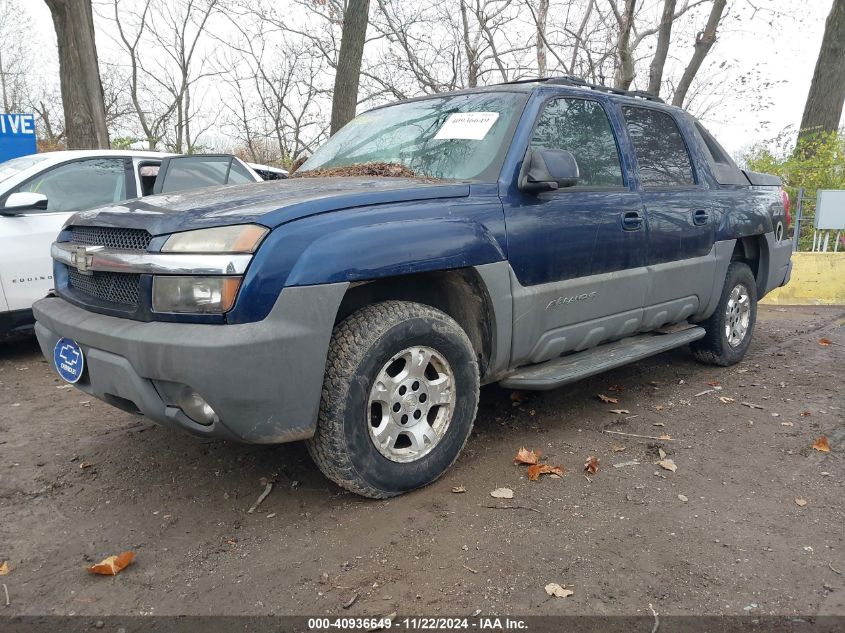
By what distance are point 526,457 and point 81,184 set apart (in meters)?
4.45

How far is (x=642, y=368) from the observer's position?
523 centimetres

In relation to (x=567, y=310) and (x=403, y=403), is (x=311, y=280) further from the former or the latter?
(x=567, y=310)

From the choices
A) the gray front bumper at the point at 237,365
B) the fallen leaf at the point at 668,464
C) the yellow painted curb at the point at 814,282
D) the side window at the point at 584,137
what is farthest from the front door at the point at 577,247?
the yellow painted curb at the point at 814,282

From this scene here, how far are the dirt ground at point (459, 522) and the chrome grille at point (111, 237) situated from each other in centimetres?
116

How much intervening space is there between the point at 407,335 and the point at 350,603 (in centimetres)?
108

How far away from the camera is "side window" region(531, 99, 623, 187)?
3596 mm

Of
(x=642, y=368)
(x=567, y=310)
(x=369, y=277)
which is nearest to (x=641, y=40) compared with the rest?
(x=642, y=368)

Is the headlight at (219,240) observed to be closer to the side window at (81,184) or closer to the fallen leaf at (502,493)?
the fallen leaf at (502,493)

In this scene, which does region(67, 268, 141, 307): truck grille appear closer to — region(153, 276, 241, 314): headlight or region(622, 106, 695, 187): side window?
region(153, 276, 241, 314): headlight

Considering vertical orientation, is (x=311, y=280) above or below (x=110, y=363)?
above

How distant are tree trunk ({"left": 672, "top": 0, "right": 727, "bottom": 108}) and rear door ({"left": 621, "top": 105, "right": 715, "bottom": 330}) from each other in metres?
13.8

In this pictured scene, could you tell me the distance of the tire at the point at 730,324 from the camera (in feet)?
16.4

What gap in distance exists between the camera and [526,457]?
3293mm

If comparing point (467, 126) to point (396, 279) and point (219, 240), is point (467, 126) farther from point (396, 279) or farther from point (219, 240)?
point (219, 240)
